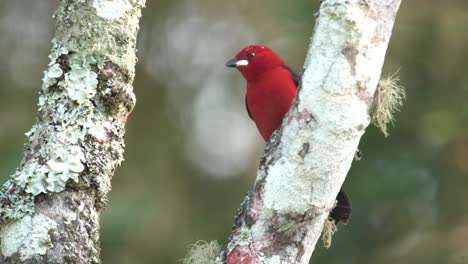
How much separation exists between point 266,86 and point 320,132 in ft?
6.62

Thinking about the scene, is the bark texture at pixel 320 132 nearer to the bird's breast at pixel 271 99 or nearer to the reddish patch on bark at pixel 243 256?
the reddish patch on bark at pixel 243 256

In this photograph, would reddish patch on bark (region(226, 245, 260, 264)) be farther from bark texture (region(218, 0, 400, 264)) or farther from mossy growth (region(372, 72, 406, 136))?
mossy growth (region(372, 72, 406, 136))

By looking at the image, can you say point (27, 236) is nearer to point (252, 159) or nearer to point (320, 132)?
point (320, 132)

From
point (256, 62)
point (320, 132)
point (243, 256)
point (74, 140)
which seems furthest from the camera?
point (256, 62)

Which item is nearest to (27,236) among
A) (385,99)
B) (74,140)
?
(74,140)

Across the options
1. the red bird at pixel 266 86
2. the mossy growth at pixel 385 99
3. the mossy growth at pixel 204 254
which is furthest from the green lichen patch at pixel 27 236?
the red bird at pixel 266 86

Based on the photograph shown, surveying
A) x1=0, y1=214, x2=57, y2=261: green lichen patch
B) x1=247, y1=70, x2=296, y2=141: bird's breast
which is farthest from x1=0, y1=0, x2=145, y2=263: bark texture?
x1=247, y1=70, x2=296, y2=141: bird's breast

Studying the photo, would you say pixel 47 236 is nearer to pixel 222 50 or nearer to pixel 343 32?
pixel 343 32

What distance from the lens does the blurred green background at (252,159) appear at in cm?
606

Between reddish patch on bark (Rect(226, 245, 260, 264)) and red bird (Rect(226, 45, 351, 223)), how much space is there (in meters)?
1.71

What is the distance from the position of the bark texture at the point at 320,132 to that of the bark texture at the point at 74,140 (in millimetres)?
583

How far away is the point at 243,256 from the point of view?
287 cm

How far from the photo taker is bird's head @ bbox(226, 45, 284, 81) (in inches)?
194

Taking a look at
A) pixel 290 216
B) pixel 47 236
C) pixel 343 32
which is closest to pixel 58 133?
pixel 47 236
